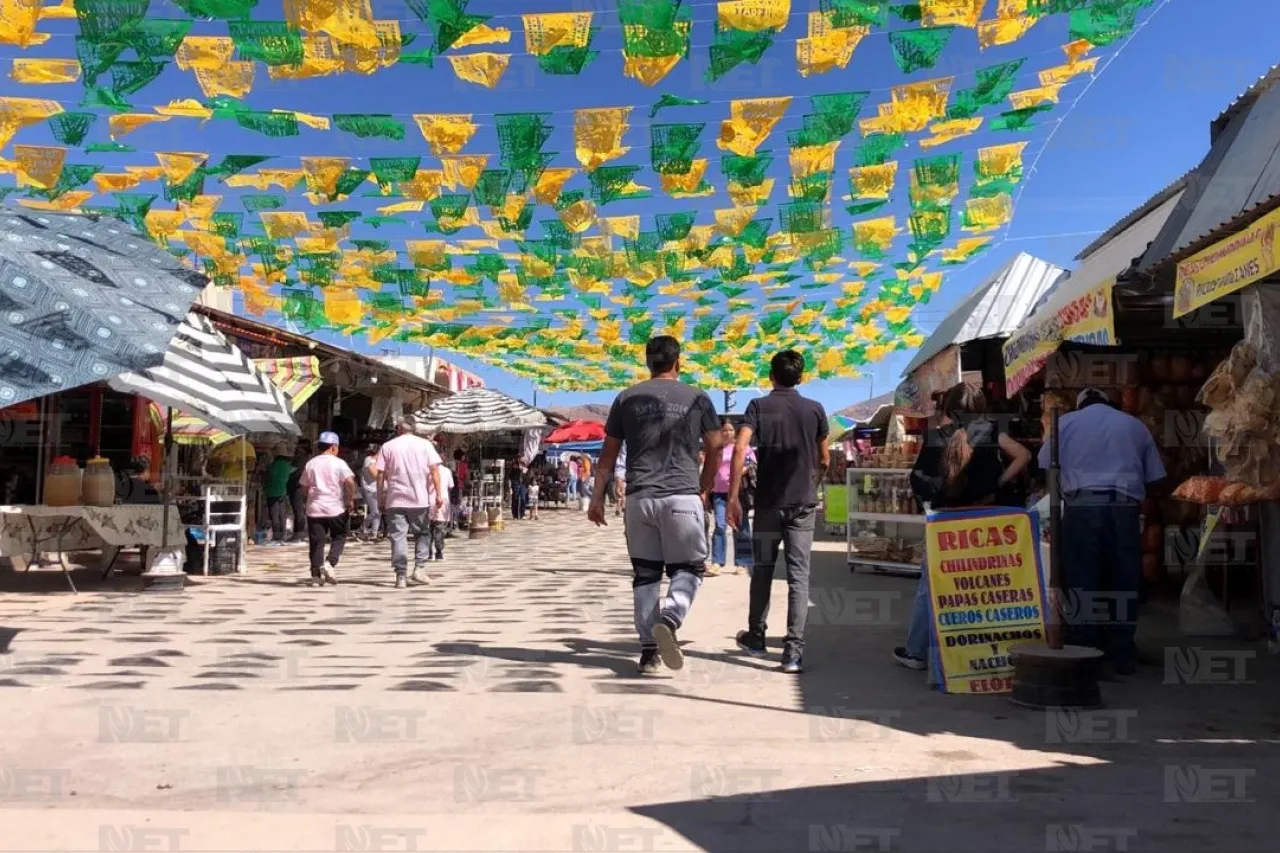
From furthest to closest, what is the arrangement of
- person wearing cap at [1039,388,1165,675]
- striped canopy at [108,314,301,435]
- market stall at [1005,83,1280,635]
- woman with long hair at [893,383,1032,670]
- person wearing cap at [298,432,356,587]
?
1. person wearing cap at [298,432,356,587]
2. striped canopy at [108,314,301,435]
3. person wearing cap at [1039,388,1165,675]
4. woman with long hair at [893,383,1032,670]
5. market stall at [1005,83,1280,635]

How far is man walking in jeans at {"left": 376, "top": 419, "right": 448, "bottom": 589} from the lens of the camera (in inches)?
403

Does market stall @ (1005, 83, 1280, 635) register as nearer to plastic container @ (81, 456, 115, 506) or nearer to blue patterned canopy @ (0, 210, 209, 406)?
blue patterned canopy @ (0, 210, 209, 406)

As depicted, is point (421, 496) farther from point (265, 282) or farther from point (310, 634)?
point (265, 282)

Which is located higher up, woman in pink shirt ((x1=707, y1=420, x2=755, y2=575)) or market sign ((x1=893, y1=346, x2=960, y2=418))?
market sign ((x1=893, y1=346, x2=960, y2=418))

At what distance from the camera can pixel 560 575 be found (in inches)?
459

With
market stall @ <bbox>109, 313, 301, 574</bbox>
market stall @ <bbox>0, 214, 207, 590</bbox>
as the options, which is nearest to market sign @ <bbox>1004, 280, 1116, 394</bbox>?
market stall @ <bbox>0, 214, 207, 590</bbox>

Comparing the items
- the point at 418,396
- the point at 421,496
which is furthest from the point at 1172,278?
the point at 418,396

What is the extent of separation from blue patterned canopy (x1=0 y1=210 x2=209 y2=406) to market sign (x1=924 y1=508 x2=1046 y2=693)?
471 cm

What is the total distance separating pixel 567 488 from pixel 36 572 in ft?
90.5

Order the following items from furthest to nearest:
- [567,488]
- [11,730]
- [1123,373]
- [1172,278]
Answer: [567,488]
[1123,373]
[1172,278]
[11,730]

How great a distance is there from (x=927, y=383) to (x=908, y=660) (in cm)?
781

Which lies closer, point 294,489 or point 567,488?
point 294,489

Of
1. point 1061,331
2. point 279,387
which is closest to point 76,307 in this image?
point 1061,331

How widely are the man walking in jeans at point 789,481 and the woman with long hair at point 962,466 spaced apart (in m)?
0.66
